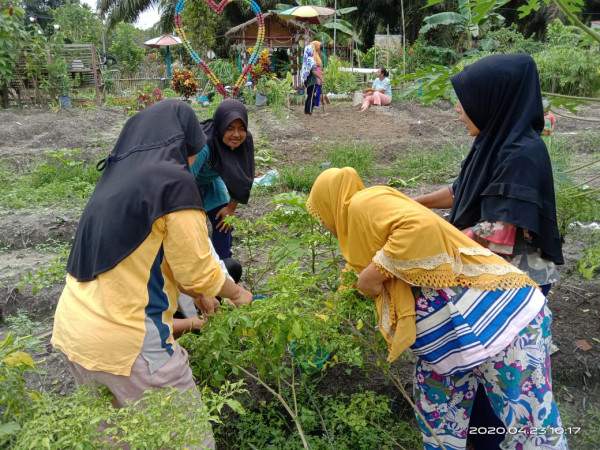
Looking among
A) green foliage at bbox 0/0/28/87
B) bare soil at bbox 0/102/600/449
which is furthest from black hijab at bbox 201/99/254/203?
green foliage at bbox 0/0/28/87

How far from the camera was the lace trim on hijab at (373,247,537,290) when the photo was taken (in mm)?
1581

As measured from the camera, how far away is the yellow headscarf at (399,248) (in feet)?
5.11

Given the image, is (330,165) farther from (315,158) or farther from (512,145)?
(512,145)

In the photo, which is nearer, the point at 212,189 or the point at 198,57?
the point at 212,189

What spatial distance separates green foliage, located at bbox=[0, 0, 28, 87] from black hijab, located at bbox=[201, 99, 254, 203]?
10.8 meters

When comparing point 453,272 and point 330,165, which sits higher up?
point 453,272

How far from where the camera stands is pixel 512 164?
6.07 feet

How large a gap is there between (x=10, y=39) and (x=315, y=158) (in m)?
9.06

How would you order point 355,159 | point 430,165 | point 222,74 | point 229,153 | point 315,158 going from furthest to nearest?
point 222,74 → point 315,158 → point 430,165 → point 355,159 → point 229,153

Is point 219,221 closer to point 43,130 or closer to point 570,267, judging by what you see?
point 570,267

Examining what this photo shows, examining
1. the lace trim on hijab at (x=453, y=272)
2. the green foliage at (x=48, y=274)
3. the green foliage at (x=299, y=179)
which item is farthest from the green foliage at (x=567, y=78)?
the green foliage at (x=48, y=274)

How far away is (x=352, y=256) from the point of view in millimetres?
1784

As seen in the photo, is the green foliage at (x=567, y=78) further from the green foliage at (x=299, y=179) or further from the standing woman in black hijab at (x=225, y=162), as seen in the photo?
the standing woman in black hijab at (x=225, y=162)

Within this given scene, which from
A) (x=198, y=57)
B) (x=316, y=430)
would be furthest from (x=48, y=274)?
(x=198, y=57)
